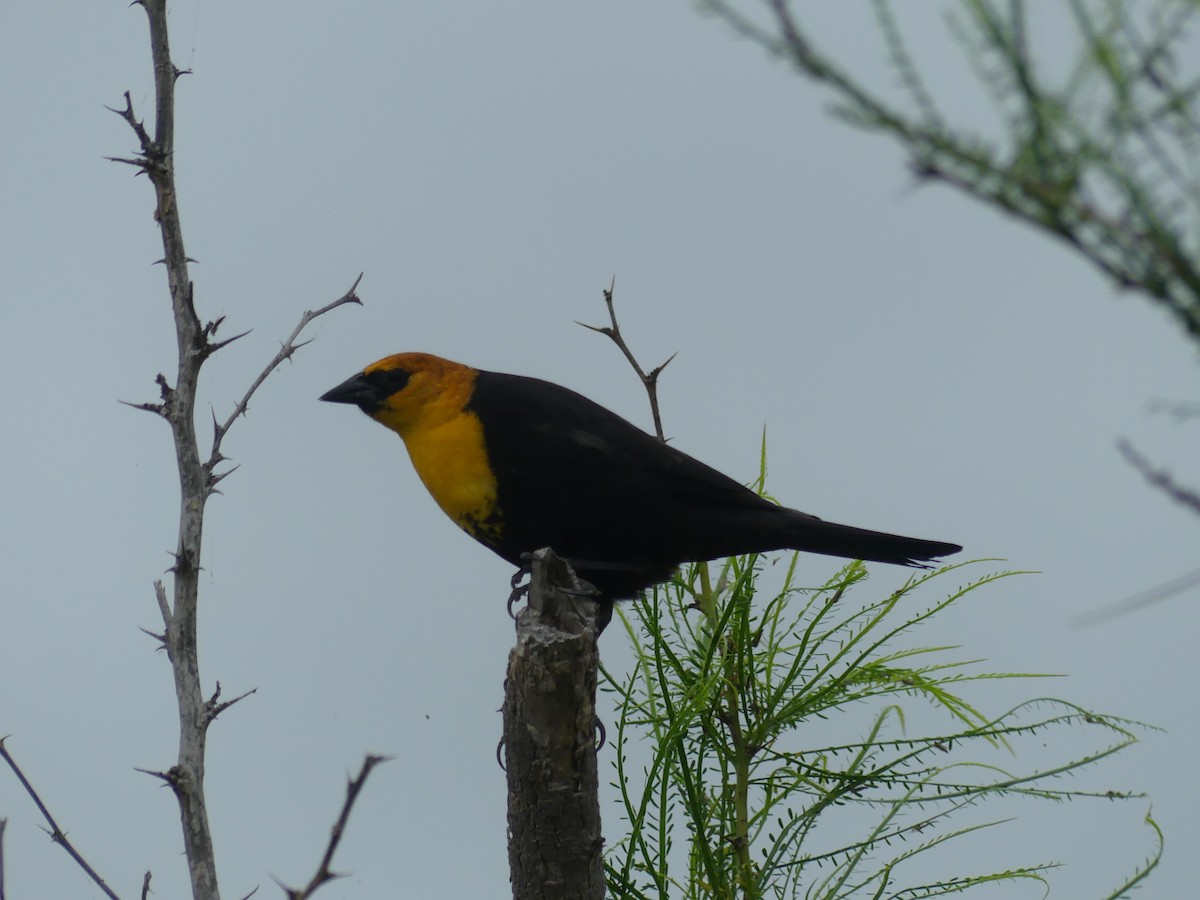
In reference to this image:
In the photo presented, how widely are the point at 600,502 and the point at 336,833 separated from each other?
1973 mm

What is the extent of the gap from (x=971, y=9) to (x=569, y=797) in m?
1.84

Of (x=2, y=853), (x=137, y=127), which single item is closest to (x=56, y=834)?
(x=2, y=853)

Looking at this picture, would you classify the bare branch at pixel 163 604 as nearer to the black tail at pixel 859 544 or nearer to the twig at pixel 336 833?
the twig at pixel 336 833

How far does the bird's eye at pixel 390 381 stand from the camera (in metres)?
3.38

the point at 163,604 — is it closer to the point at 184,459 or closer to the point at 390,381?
the point at 184,459

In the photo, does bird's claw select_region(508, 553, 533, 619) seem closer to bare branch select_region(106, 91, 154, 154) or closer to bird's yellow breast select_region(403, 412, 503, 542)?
bird's yellow breast select_region(403, 412, 503, 542)

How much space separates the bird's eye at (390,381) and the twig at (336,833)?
233 centimetres

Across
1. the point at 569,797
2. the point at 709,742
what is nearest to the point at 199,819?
the point at 569,797

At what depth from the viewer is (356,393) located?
343 cm

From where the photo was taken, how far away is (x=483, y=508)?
3.04 m

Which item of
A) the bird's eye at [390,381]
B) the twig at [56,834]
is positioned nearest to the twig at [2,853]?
the twig at [56,834]

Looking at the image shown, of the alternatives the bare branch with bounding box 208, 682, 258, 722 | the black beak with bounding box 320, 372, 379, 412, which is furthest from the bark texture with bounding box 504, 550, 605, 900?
the black beak with bounding box 320, 372, 379, 412

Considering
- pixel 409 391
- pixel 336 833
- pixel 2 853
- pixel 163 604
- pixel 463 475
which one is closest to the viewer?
pixel 336 833

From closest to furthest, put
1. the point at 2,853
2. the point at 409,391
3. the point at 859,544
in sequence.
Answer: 1. the point at 2,853
2. the point at 859,544
3. the point at 409,391
